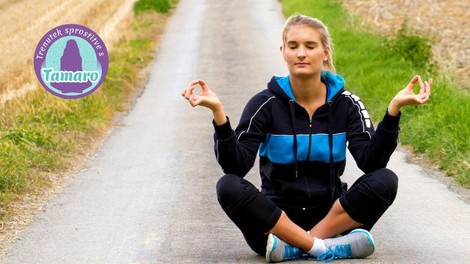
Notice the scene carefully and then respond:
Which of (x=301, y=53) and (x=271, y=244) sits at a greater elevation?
(x=301, y=53)

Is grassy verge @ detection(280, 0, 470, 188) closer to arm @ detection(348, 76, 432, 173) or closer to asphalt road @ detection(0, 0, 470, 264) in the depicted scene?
asphalt road @ detection(0, 0, 470, 264)

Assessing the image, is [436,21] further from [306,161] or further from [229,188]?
[229,188]

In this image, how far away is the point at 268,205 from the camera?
604 cm

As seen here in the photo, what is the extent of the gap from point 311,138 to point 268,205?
0.45 m

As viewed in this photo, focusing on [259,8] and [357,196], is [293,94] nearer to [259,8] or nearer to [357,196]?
[357,196]

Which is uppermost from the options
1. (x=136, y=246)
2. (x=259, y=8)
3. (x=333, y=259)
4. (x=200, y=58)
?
(x=333, y=259)

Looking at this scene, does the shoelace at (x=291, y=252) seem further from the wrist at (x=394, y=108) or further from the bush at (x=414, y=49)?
the bush at (x=414, y=49)

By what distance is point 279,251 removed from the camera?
6.07 meters

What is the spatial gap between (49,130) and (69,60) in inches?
52.4

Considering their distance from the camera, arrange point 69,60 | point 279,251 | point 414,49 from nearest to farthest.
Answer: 1. point 279,251
2. point 69,60
3. point 414,49

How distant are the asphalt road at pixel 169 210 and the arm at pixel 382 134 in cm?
56

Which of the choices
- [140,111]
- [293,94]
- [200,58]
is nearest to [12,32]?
[200,58]

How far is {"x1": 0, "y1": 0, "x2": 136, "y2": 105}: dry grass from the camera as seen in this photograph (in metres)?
17.8

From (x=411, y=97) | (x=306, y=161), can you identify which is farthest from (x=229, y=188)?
(x=411, y=97)
